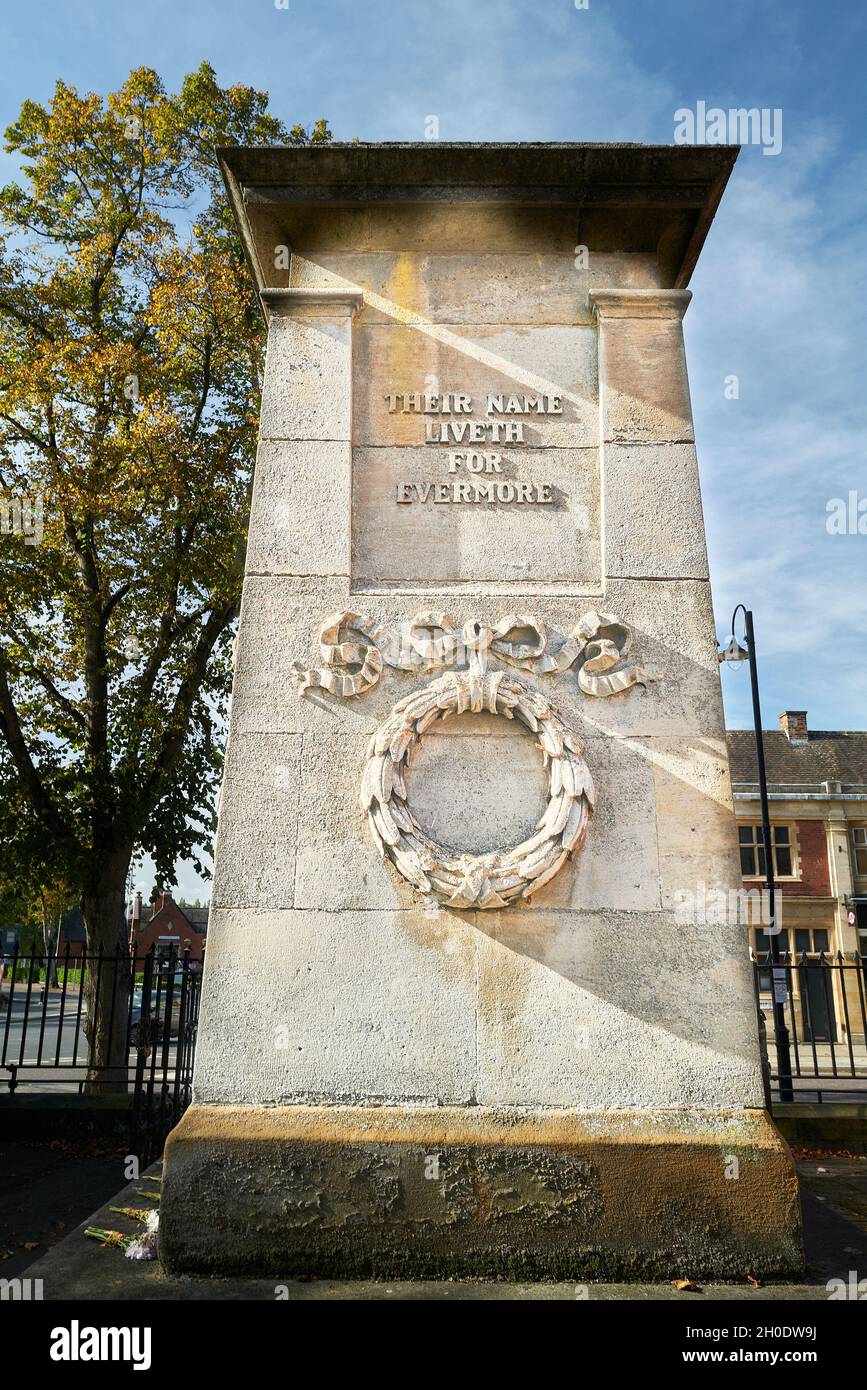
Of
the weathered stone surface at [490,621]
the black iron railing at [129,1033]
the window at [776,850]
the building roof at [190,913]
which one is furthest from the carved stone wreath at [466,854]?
the building roof at [190,913]

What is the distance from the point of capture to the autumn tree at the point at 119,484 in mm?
13023

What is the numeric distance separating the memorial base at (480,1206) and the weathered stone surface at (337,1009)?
24 centimetres

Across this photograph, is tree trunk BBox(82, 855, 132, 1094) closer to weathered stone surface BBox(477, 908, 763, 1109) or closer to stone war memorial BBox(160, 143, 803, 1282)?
stone war memorial BBox(160, 143, 803, 1282)

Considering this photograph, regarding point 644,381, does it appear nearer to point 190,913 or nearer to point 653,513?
point 653,513

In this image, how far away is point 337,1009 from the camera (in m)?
4.69

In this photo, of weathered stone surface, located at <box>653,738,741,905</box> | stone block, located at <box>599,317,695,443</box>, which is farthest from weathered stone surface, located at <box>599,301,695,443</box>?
weathered stone surface, located at <box>653,738,741,905</box>

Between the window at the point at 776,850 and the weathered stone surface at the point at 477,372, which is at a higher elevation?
the window at the point at 776,850

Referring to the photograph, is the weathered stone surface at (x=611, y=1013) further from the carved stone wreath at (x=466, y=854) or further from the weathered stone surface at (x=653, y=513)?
the weathered stone surface at (x=653, y=513)

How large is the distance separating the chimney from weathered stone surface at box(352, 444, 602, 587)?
40383 mm

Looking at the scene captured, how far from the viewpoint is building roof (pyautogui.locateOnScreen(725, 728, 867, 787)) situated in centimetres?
3938

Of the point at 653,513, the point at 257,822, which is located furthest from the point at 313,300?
the point at 257,822

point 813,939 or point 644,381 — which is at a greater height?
point 644,381

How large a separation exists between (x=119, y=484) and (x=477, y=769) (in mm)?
9787
